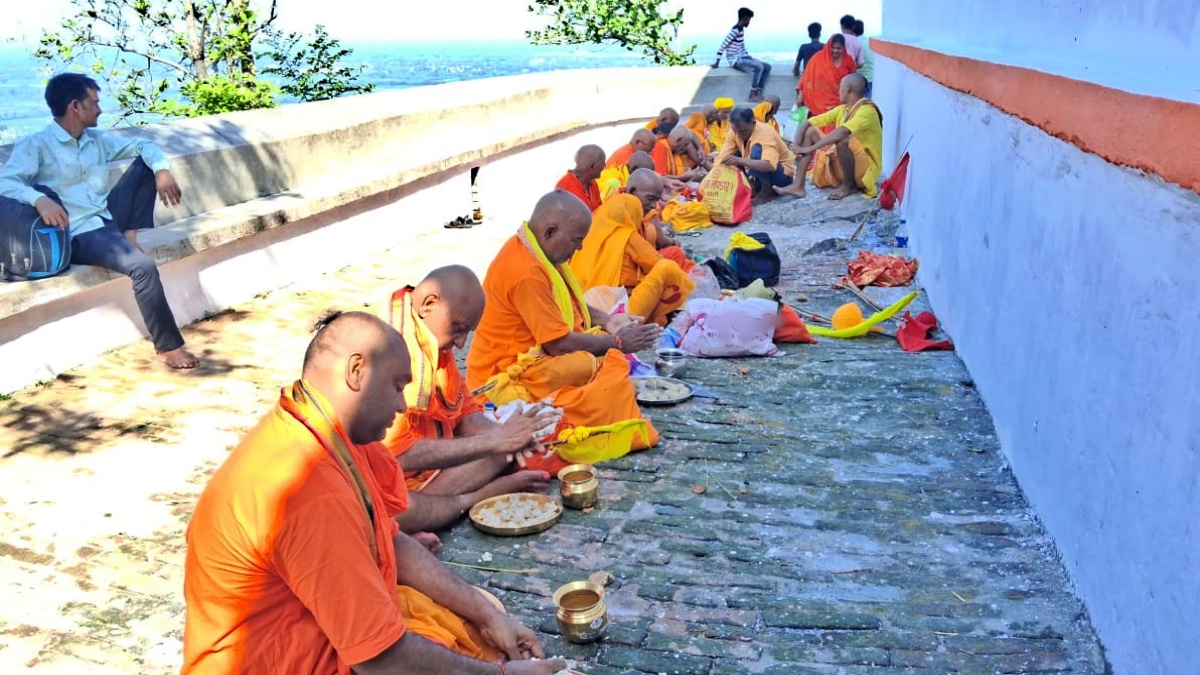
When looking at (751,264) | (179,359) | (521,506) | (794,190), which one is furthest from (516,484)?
(794,190)

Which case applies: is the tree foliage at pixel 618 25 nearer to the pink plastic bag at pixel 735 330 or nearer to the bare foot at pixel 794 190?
the bare foot at pixel 794 190

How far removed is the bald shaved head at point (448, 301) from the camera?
3.96 m

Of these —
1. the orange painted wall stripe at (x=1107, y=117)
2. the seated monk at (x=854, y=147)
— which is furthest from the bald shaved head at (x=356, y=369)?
the seated monk at (x=854, y=147)

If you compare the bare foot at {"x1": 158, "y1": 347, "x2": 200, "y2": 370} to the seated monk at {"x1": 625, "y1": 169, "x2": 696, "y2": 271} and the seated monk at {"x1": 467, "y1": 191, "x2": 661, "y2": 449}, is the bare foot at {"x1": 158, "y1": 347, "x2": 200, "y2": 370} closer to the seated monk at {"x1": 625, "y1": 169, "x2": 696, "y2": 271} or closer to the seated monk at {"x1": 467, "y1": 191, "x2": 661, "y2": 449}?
the seated monk at {"x1": 467, "y1": 191, "x2": 661, "y2": 449}

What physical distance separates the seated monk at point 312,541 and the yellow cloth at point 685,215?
897cm

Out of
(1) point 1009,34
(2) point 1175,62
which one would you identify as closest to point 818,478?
(2) point 1175,62

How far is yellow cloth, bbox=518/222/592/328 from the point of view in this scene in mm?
5145

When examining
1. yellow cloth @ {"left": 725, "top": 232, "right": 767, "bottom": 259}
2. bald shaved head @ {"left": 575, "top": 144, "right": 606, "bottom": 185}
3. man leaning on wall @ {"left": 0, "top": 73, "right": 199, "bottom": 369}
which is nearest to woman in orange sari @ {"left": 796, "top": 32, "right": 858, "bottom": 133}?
yellow cloth @ {"left": 725, "top": 232, "right": 767, "bottom": 259}

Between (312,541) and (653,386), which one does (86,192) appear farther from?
(312,541)

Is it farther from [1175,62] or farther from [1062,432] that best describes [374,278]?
[1175,62]

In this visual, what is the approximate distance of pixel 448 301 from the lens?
13.0 ft

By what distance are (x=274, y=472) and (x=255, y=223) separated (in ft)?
17.8

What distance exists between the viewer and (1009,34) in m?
5.44

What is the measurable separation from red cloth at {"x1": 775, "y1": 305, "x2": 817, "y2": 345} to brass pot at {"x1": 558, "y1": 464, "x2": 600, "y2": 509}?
8.64 ft
